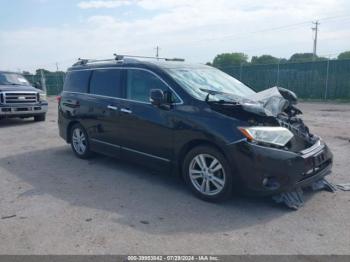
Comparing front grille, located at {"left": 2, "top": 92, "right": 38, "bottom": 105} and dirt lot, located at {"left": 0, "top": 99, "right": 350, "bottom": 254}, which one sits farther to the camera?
front grille, located at {"left": 2, "top": 92, "right": 38, "bottom": 105}

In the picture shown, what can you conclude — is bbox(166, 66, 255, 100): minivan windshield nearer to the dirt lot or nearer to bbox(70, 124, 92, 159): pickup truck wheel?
the dirt lot

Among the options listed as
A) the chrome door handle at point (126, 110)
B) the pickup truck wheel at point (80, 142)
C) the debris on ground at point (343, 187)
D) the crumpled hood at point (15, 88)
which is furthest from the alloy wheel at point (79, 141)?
the crumpled hood at point (15, 88)

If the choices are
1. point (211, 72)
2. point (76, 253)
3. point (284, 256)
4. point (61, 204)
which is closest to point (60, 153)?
point (61, 204)

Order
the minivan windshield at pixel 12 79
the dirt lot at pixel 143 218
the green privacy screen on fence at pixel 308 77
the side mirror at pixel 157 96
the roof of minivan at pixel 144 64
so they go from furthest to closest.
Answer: the green privacy screen on fence at pixel 308 77 < the minivan windshield at pixel 12 79 < the roof of minivan at pixel 144 64 < the side mirror at pixel 157 96 < the dirt lot at pixel 143 218

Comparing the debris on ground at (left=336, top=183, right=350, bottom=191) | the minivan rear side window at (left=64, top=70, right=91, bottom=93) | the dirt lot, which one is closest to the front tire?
the dirt lot

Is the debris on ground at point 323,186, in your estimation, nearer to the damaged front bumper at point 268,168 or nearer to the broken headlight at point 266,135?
the damaged front bumper at point 268,168

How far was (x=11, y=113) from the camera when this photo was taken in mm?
12070

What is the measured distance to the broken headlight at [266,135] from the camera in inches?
168

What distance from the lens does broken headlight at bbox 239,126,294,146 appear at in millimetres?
4266

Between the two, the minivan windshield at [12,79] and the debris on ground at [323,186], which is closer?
the debris on ground at [323,186]

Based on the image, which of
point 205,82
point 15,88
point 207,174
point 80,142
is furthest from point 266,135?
point 15,88

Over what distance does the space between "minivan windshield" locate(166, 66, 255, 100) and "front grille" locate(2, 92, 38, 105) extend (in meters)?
8.47

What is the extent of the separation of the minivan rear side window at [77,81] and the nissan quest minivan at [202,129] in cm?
27

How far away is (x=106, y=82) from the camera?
630cm
